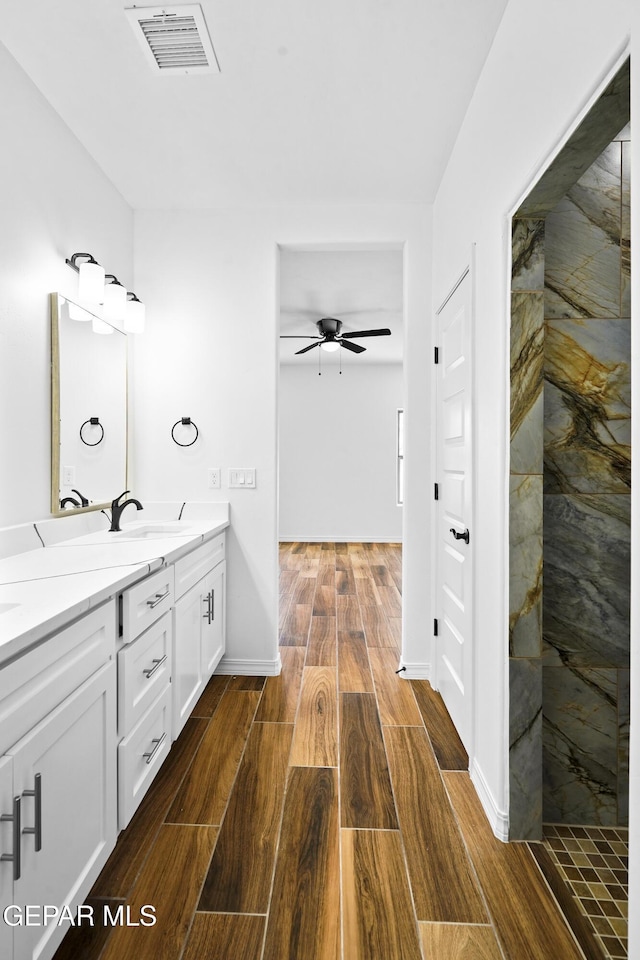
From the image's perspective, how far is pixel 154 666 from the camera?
1.80 meters

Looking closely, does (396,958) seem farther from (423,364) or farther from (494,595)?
(423,364)

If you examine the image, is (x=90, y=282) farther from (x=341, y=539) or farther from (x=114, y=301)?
(x=341, y=539)

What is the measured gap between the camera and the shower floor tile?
53.2 inches

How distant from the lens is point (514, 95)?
1599 millimetres

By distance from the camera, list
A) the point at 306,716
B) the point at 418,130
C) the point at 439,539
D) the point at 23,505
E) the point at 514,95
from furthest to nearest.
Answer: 1. the point at 439,539
2. the point at 306,716
3. the point at 418,130
4. the point at 23,505
5. the point at 514,95

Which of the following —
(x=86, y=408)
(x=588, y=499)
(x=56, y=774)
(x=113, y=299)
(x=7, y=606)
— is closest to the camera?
(x=56, y=774)

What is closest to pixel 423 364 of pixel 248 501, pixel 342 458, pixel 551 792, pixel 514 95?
pixel 248 501

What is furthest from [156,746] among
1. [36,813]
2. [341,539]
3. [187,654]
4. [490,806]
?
[341,539]

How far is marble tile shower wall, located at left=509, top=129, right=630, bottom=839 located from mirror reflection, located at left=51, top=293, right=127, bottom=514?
1.87 m

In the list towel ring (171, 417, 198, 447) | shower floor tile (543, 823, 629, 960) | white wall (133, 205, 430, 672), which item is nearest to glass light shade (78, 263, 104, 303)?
white wall (133, 205, 430, 672)

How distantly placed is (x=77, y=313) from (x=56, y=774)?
6.26 feet

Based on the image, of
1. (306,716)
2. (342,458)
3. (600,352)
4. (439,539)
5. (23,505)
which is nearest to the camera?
(600,352)

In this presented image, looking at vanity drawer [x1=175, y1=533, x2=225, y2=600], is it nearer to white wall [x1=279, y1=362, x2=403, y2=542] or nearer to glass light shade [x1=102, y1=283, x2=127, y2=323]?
glass light shade [x1=102, y1=283, x2=127, y2=323]

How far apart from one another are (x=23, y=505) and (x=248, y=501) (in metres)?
1.21
